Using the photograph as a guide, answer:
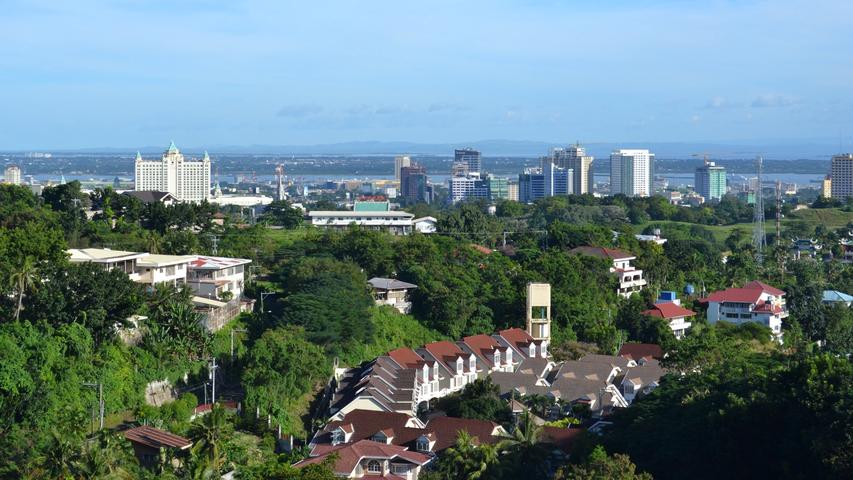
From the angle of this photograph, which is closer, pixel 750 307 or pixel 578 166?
pixel 750 307

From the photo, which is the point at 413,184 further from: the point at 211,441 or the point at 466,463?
the point at 211,441

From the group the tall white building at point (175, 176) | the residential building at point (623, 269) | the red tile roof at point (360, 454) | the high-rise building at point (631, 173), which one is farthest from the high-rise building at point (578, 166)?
the red tile roof at point (360, 454)

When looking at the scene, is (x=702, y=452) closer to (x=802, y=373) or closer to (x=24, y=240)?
(x=802, y=373)

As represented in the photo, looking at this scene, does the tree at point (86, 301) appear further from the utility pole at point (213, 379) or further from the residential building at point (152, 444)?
the residential building at point (152, 444)

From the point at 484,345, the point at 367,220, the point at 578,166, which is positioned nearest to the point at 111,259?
the point at 484,345

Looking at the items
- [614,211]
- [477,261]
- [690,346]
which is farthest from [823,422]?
[614,211]

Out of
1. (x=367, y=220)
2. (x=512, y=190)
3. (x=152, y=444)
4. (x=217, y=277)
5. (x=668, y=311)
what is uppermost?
(x=367, y=220)

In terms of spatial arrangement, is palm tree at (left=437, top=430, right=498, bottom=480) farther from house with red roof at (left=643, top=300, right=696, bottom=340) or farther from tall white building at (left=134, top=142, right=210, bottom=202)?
tall white building at (left=134, top=142, right=210, bottom=202)

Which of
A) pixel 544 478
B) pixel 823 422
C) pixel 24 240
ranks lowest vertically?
pixel 544 478
